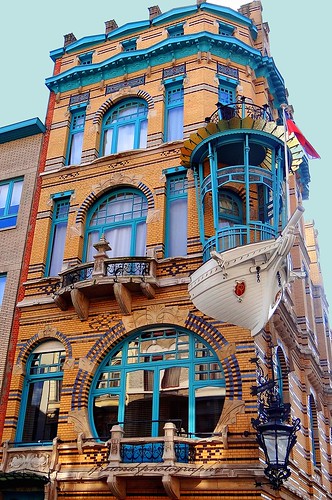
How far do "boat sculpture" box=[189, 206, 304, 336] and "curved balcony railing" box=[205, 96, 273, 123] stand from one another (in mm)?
4795

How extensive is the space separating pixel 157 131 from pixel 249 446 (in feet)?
35.1

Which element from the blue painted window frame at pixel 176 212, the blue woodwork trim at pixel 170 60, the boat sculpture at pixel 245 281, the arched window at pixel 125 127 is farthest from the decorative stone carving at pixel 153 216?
the blue woodwork trim at pixel 170 60

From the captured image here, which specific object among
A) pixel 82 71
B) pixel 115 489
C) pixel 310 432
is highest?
pixel 82 71

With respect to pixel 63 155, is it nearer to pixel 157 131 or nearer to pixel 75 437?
pixel 157 131

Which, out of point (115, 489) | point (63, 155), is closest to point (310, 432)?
point (115, 489)

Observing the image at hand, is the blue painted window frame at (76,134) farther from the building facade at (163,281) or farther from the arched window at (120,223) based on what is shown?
the arched window at (120,223)

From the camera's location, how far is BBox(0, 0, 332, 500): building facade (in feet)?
48.0

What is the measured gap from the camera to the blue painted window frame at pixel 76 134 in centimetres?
2148

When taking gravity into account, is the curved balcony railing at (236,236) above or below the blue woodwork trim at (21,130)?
below

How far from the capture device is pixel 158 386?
52.5ft

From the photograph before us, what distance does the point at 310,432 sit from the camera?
20.5 meters

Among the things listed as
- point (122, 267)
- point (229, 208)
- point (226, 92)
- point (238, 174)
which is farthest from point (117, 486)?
point (226, 92)

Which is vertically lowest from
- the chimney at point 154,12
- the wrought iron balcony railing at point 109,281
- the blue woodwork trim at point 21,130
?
the wrought iron balcony railing at point 109,281

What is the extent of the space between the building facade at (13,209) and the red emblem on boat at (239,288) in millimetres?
7903
